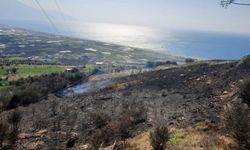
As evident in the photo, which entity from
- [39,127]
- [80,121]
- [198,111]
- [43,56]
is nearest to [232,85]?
[198,111]

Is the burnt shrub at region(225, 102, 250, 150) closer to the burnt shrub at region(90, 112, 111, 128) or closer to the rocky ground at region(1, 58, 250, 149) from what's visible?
the rocky ground at region(1, 58, 250, 149)

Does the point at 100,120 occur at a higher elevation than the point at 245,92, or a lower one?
lower

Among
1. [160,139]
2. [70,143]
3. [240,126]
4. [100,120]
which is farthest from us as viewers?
[100,120]

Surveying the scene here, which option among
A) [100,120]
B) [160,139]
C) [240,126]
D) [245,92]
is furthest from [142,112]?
[240,126]

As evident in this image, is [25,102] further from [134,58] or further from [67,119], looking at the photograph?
[134,58]

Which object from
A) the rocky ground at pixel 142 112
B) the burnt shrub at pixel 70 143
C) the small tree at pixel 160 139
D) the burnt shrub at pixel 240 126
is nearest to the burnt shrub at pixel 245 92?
the rocky ground at pixel 142 112

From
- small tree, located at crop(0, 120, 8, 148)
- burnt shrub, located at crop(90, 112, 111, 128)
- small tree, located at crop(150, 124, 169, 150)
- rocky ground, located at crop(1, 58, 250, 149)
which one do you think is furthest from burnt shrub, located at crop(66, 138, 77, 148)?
small tree, located at crop(150, 124, 169, 150)

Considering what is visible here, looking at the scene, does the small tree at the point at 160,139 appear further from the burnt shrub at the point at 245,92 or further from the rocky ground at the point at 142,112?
the burnt shrub at the point at 245,92

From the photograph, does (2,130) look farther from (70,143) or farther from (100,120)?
(100,120)
